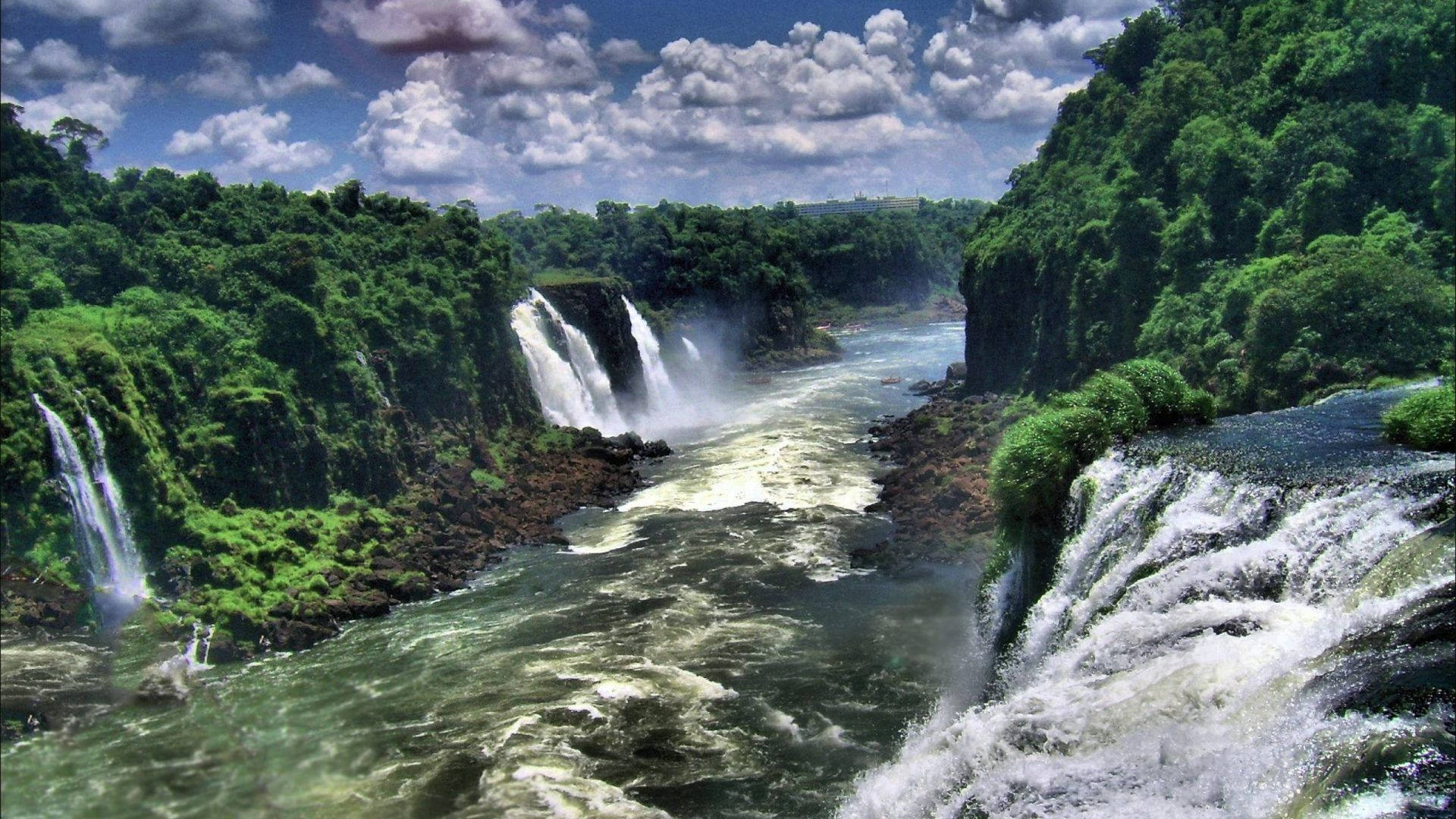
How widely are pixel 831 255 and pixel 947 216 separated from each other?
4785cm

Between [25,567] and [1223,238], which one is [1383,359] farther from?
[25,567]

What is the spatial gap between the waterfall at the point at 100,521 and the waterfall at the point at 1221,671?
17391 mm

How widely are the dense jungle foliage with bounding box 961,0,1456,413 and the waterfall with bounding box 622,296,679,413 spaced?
18.8m

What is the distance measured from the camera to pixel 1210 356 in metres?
27.5

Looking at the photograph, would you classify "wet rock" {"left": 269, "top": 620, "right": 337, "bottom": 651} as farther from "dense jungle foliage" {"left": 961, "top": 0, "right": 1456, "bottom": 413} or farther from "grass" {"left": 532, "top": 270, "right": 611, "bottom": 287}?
"grass" {"left": 532, "top": 270, "right": 611, "bottom": 287}

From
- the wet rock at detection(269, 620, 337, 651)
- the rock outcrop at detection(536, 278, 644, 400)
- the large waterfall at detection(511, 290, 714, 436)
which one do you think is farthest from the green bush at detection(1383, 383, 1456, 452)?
the rock outcrop at detection(536, 278, 644, 400)

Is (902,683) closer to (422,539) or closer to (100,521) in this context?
(422,539)

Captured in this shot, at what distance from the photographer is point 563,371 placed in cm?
5003

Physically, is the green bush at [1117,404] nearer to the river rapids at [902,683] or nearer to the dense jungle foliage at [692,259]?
the river rapids at [902,683]

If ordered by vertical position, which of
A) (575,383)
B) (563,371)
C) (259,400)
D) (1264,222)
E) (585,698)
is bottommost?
(585,698)

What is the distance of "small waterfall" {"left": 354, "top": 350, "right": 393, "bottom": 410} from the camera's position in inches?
1383

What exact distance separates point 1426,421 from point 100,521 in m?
25.5

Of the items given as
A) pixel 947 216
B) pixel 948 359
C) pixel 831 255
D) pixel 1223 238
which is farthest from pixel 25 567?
pixel 947 216

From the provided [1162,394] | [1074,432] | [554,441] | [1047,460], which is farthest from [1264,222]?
[554,441]
